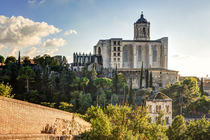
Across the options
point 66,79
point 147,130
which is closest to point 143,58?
point 66,79

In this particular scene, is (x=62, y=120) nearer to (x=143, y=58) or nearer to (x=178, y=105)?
(x=178, y=105)

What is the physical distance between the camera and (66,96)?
113 feet

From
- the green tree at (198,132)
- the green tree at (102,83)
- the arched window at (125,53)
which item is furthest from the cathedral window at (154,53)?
the green tree at (198,132)

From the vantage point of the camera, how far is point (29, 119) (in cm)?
715

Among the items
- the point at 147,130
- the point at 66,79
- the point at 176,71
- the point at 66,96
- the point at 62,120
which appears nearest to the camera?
the point at 62,120

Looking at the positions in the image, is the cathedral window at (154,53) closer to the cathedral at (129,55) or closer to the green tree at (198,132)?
the cathedral at (129,55)

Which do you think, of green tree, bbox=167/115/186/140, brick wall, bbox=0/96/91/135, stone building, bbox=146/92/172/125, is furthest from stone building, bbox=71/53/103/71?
brick wall, bbox=0/96/91/135

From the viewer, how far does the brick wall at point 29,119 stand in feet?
A: 21.3

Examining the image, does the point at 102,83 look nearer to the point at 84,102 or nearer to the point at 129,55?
the point at 84,102

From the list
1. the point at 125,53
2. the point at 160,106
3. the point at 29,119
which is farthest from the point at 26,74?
the point at 29,119

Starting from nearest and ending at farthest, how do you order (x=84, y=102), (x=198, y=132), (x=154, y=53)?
(x=198, y=132), (x=84, y=102), (x=154, y=53)

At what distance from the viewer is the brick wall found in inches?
255

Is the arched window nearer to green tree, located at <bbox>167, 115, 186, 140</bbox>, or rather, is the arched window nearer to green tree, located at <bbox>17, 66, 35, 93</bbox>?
green tree, located at <bbox>17, 66, 35, 93</bbox>

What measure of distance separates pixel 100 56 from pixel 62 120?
45043mm
